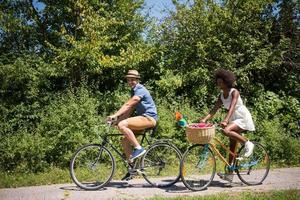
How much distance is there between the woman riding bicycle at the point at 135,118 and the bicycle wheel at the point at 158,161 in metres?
0.30

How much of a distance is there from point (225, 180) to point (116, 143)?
11.2 feet

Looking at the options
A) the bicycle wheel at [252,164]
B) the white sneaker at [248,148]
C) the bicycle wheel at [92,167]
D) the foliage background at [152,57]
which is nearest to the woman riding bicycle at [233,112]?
the white sneaker at [248,148]

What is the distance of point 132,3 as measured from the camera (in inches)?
581

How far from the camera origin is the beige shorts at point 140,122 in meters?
8.40

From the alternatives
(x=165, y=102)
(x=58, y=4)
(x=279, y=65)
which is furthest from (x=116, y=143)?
(x=279, y=65)

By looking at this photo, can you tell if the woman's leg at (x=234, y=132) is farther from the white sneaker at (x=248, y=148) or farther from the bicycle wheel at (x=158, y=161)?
the bicycle wheel at (x=158, y=161)

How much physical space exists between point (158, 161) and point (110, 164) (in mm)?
1000

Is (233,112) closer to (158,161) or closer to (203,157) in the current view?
(203,157)

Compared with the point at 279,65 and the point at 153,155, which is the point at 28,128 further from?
the point at 279,65

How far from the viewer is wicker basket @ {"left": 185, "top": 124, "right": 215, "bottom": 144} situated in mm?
7910

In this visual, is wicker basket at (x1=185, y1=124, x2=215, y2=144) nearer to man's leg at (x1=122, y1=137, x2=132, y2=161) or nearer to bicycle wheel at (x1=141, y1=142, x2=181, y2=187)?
bicycle wheel at (x1=141, y1=142, x2=181, y2=187)

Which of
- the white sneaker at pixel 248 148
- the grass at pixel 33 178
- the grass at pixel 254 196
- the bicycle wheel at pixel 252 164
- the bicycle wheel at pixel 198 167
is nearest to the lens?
the grass at pixel 254 196

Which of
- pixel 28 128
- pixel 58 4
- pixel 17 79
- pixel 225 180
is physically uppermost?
pixel 58 4

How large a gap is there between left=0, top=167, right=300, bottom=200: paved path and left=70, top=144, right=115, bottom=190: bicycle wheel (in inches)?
7.1
